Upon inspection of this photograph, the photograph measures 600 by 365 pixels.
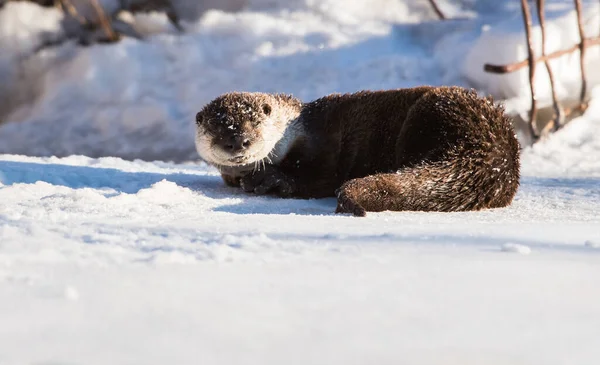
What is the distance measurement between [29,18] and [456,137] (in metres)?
5.21

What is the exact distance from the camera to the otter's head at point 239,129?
334 cm

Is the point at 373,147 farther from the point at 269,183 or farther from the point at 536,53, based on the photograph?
the point at 536,53

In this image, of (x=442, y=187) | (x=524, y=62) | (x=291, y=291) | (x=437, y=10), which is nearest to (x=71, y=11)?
(x=437, y=10)

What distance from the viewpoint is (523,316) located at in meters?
1.39

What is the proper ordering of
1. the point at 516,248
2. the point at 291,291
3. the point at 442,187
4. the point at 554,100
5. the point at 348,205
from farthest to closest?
the point at 554,100 < the point at 442,187 < the point at 348,205 < the point at 516,248 < the point at 291,291

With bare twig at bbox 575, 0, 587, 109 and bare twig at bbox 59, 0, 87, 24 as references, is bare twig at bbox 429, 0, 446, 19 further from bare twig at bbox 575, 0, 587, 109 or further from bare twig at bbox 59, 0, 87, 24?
bare twig at bbox 59, 0, 87, 24

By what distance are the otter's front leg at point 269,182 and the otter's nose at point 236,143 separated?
16cm

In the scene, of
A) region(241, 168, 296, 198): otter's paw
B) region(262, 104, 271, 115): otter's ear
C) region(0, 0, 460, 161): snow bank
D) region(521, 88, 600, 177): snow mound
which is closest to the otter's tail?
region(241, 168, 296, 198): otter's paw

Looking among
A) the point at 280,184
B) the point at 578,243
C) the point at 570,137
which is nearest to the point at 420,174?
the point at 280,184

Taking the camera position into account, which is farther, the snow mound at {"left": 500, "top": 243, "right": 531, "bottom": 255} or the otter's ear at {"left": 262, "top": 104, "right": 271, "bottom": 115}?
the otter's ear at {"left": 262, "top": 104, "right": 271, "bottom": 115}

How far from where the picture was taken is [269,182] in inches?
133

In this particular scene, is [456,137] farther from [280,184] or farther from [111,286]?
[111,286]

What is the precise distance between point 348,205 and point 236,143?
77cm

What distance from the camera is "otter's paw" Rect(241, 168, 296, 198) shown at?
3.36 m
